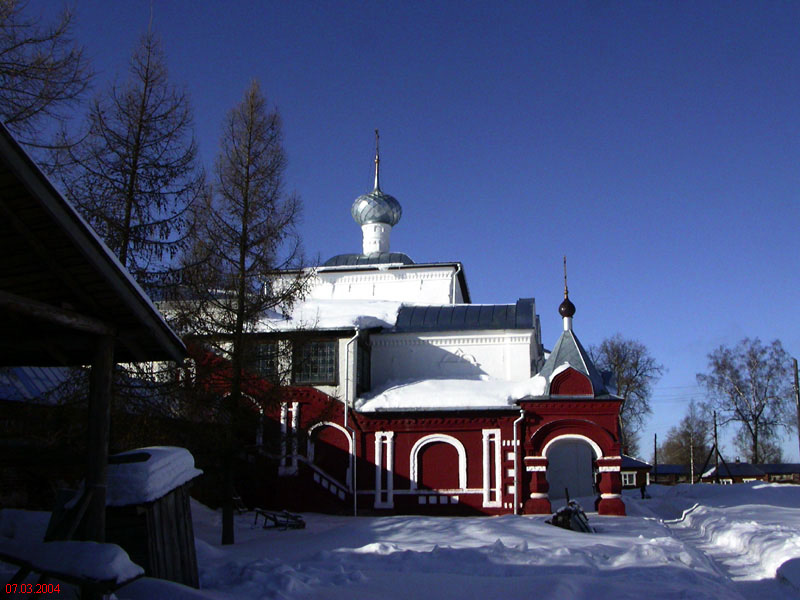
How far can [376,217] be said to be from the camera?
103 feet

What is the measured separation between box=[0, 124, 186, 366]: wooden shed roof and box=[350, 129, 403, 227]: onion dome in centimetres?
2366

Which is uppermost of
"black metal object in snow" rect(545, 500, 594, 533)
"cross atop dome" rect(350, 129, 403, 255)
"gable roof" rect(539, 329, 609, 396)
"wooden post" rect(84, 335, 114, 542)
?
"cross atop dome" rect(350, 129, 403, 255)

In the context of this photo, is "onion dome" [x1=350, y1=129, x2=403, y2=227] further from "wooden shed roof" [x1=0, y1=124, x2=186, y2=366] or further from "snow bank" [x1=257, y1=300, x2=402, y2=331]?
"wooden shed roof" [x1=0, y1=124, x2=186, y2=366]

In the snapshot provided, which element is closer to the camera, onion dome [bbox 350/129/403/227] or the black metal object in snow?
the black metal object in snow

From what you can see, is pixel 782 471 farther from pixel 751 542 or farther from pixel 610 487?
pixel 751 542

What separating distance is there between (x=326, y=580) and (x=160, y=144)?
769 centimetres

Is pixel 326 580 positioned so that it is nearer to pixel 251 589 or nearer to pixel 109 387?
pixel 251 589

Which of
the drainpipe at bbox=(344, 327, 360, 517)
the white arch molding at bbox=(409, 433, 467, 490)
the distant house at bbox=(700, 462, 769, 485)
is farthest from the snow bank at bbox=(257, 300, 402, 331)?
the distant house at bbox=(700, 462, 769, 485)

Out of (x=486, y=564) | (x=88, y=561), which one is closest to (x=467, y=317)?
(x=486, y=564)

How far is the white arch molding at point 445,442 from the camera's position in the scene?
21.1 metres

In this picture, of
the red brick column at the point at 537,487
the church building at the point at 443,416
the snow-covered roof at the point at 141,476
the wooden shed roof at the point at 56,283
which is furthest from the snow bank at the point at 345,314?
the wooden shed roof at the point at 56,283

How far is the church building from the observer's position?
20.5 m

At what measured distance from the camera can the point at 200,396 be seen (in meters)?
13.6

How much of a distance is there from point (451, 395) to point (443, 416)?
67cm
